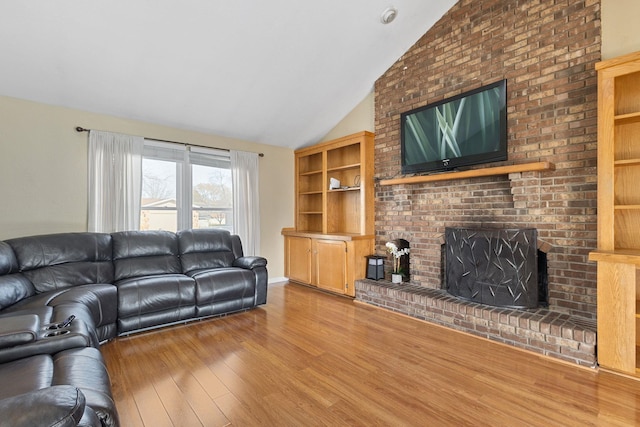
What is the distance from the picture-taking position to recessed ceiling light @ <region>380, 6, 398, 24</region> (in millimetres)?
3369

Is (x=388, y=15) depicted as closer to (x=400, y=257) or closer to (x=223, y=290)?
(x=400, y=257)

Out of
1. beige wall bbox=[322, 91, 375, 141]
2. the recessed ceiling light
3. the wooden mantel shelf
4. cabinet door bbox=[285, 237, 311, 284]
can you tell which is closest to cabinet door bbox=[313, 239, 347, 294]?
cabinet door bbox=[285, 237, 311, 284]

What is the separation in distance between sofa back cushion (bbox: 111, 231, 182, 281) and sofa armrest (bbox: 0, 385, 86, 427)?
2791 mm

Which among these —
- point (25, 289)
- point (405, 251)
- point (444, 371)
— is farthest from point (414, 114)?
point (25, 289)

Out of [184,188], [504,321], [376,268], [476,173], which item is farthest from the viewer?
[184,188]

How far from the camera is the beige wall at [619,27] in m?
2.45

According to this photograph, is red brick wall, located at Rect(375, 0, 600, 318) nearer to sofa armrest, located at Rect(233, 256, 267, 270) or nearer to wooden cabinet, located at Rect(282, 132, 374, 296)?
wooden cabinet, located at Rect(282, 132, 374, 296)

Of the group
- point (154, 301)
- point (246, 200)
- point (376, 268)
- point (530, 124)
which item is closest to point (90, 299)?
point (154, 301)

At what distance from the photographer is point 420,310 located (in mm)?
3303

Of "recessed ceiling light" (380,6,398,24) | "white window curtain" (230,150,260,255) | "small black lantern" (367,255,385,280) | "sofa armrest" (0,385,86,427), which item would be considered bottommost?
"small black lantern" (367,255,385,280)

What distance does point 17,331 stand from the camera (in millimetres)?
1476

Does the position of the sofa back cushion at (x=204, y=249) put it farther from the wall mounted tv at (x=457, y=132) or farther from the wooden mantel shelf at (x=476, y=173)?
the wall mounted tv at (x=457, y=132)

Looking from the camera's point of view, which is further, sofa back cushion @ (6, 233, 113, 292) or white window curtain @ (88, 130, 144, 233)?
white window curtain @ (88, 130, 144, 233)

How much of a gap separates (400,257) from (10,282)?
3996 mm
